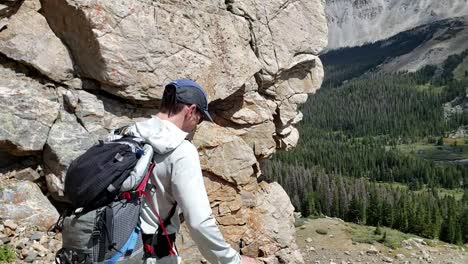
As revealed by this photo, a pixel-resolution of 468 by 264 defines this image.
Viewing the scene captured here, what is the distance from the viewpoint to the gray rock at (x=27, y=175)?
46.2 ft

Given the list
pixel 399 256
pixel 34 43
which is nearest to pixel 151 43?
pixel 34 43

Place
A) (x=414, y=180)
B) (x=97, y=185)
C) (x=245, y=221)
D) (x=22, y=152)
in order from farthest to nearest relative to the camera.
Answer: (x=414, y=180) → (x=245, y=221) → (x=22, y=152) → (x=97, y=185)

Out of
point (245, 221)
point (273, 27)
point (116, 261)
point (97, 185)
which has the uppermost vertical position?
point (273, 27)

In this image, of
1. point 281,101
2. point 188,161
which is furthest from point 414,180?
point 188,161

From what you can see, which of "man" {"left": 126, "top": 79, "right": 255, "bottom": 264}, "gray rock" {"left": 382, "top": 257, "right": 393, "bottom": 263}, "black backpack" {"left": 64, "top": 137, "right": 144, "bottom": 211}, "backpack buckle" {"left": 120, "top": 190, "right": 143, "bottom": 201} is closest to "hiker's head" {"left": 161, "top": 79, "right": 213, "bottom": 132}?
"man" {"left": 126, "top": 79, "right": 255, "bottom": 264}

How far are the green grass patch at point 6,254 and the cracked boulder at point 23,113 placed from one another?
3.06 metres

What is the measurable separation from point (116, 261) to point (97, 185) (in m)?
0.98

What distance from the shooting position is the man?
5352 mm

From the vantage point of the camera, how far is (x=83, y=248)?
210 inches

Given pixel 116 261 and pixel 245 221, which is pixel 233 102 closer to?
pixel 245 221

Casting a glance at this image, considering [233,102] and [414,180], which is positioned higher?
[233,102]

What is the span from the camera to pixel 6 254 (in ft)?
40.5

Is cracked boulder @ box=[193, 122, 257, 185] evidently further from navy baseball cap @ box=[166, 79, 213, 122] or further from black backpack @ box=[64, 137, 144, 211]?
black backpack @ box=[64, 137, 144, 211]

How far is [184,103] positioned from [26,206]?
992cm
